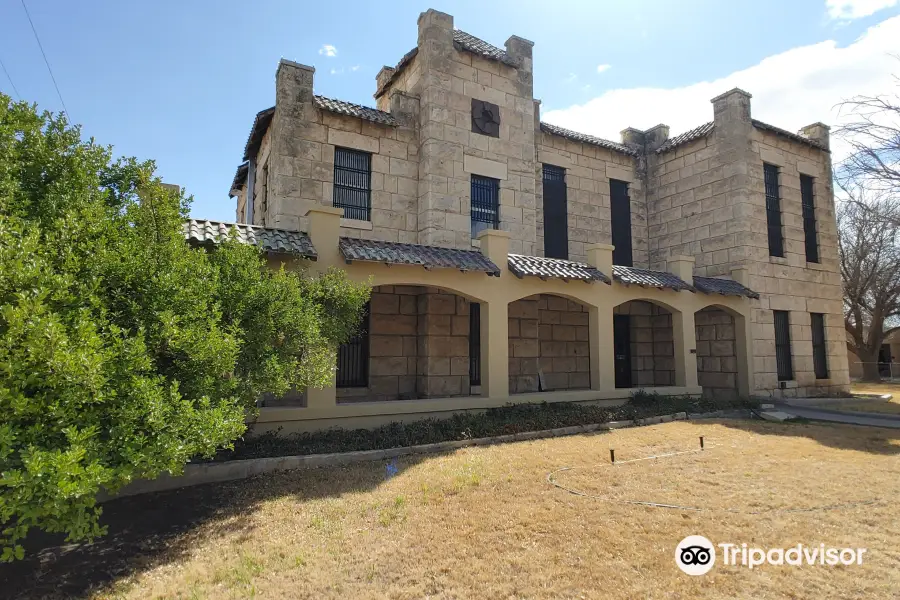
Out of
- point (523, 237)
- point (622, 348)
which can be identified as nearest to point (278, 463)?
point (523, 237)

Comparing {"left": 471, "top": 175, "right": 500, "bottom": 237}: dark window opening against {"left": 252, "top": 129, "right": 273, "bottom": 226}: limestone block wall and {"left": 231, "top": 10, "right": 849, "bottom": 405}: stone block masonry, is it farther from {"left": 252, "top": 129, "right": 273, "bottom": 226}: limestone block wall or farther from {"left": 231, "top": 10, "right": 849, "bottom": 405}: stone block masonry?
{"left": 252, "top": 129, "right": 273, "bottom": 226}: limestone block wall

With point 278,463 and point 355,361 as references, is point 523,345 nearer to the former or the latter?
point 355,361

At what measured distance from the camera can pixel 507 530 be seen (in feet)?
17.8

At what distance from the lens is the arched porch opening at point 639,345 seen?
16.8 m

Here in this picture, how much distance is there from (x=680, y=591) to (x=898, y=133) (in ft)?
46.1

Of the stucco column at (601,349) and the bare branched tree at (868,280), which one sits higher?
Result: the bare branched tree at (868,280)

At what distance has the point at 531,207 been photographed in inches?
562

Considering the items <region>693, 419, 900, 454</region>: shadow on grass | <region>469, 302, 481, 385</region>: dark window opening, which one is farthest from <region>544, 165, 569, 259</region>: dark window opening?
<region>693, 419, 900, 454</region>: shadow on grass

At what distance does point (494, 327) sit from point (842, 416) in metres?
9.78

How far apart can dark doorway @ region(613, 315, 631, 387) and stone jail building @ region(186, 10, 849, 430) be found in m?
0.07

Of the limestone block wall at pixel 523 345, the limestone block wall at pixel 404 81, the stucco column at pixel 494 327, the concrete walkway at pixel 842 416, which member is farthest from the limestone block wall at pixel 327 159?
the concrete walkway at pixel 842 416

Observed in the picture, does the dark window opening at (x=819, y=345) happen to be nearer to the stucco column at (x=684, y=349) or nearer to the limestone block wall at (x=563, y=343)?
the stucco column at (x=684, y=349)

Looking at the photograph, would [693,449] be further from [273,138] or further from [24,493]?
[273,138]

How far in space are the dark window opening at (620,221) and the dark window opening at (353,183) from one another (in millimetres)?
8950
